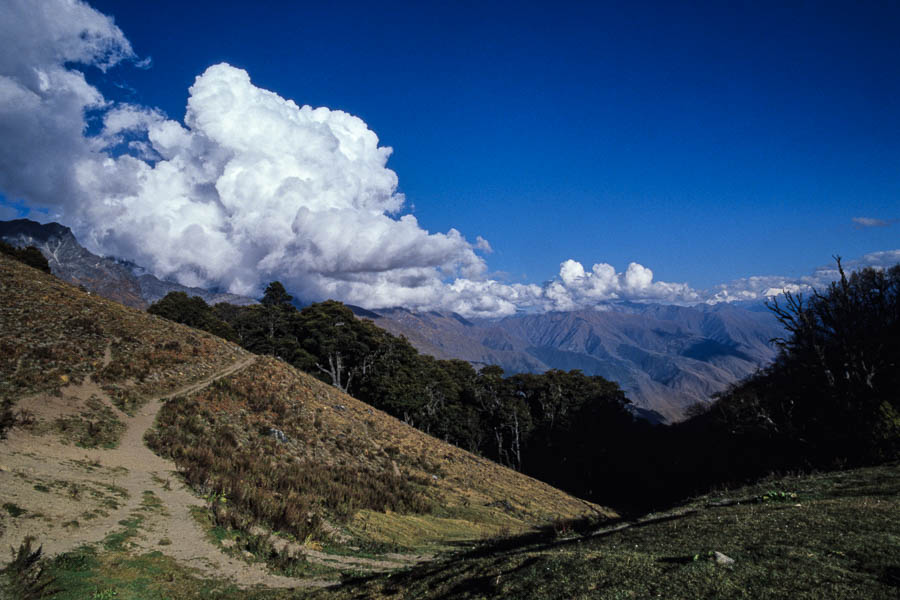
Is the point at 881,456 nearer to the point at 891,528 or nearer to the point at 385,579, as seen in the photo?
the point at 891,528

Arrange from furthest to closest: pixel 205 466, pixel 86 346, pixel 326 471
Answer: pixel 86 346 < pixel 326 471 < pixel 205 466

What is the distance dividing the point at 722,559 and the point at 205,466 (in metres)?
18.7

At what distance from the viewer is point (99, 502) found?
477 inches

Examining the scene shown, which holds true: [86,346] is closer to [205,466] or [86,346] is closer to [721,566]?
[205,466]

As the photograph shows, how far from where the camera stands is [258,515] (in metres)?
14.1

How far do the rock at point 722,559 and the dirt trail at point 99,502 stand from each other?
9.23 meters

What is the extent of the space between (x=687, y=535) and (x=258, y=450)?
20.5 metres

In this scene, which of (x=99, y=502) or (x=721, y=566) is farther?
(x=99, y=502)

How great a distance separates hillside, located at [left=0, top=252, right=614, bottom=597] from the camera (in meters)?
11.3

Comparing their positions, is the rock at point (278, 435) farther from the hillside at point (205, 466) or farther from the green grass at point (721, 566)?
the green grass at point (721, 566)

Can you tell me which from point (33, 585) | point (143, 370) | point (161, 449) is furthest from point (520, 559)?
point (143, 370)

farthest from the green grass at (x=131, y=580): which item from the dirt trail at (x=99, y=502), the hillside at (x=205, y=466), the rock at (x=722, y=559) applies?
the rock at (x=722, y=559)

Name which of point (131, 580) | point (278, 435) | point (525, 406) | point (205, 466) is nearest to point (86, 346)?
point (278, 435)

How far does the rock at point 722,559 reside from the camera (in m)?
6.68
